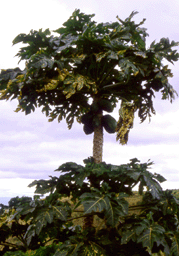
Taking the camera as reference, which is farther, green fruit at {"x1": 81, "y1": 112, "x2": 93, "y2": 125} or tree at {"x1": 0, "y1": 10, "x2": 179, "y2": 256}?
green fruit at {"x1": 81, "y1": 112, "x2": 93, "y2": 125}

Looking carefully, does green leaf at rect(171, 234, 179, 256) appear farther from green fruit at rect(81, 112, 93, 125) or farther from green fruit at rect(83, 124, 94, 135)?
green fruit at rect(81, 112, 93, 125)

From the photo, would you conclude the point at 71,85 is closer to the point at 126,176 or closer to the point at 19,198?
the point at 126,176

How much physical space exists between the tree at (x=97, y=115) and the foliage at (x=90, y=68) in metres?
0.02

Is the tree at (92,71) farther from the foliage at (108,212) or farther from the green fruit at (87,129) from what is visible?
the foliage at (108,212)

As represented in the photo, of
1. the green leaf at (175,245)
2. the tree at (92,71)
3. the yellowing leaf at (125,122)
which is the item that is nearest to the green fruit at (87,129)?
the tree at (92,71)

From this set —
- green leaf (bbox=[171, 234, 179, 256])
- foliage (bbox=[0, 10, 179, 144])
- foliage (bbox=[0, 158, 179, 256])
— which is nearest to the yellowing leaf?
foliage (bbox=[0, 10, 179, 144])

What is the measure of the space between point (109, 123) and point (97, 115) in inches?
12.7

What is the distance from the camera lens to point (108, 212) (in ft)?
13.1

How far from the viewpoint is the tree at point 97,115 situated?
167 inches

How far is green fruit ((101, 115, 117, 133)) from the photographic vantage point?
5500 mm

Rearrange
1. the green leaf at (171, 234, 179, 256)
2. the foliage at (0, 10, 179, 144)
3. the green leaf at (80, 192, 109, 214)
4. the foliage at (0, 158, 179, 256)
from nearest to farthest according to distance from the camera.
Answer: the green leaf at (80, 192, 109, 214)
the foliage at (0, 158, 179, 256)
the green leaf at (171, 234, 179, 256)
the foliage at (0, 10, 179, 144)

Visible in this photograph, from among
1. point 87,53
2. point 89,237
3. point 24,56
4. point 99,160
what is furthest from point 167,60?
point 89,237

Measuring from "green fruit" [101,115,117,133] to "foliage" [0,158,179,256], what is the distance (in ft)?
2.73

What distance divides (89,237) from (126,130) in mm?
2461
